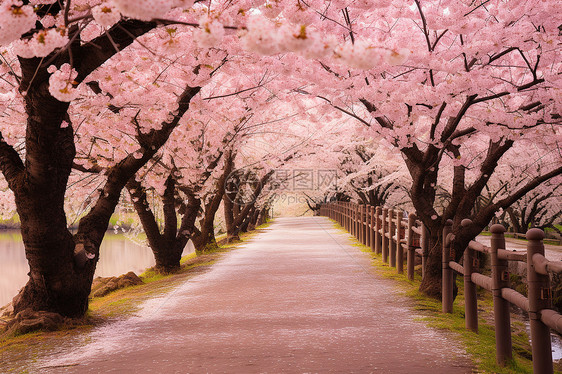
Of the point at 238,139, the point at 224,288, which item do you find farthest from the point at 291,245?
the point at 224,288

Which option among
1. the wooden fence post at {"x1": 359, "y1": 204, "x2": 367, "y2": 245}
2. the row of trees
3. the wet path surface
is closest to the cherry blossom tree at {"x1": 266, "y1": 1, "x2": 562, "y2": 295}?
the row of trees

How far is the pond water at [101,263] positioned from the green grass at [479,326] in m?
10.9

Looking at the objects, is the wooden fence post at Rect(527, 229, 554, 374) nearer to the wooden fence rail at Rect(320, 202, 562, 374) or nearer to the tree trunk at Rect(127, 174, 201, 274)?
the wooden fence rail at Rect(320, 202, 562, 374)

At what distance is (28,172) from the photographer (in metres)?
6.19

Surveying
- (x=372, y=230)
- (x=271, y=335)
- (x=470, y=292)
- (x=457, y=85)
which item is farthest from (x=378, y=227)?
(x=271, y=335)

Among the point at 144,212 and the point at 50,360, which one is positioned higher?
the point at 144,212

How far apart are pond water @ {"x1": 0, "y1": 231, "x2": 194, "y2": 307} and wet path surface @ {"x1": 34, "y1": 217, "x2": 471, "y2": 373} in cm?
982

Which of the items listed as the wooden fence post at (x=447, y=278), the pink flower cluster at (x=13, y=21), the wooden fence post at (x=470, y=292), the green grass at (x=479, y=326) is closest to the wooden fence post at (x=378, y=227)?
the green grass at (x=479, y=326)

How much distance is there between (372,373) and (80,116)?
25.7ft

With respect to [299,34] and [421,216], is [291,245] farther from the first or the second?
[299,34]

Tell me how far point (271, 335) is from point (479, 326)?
2662 millimetres

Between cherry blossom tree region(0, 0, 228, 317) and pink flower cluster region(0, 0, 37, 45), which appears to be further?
cherry blossom tree region(0, 0, 228, 317)

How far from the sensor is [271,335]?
6.05 meters

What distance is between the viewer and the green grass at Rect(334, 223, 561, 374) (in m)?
4.94
